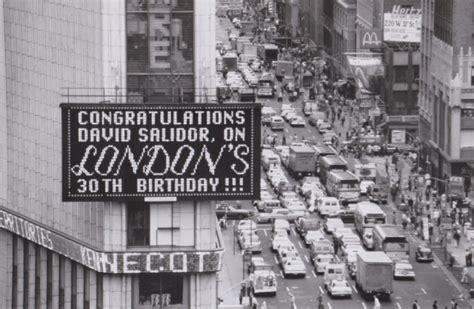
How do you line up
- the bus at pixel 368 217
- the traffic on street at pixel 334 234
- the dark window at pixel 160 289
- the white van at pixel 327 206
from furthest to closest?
the white van at pixel 327 206 → the bus at pixel 368 217 → the traffic on street at pixel 334 234 → the dark window at pixel 160 289

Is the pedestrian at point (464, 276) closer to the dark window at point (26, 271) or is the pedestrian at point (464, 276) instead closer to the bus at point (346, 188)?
the bus at point (346, 188)

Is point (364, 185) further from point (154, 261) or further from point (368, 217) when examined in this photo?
point (154, 261)

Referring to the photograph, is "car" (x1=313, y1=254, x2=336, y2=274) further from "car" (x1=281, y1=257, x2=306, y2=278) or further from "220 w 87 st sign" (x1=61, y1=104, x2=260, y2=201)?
"220 w 87 st sign" (x1=61, y1=104, x2=260, y2=201)

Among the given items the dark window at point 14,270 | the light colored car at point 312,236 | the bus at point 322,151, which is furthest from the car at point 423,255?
the dark window at point 14,270

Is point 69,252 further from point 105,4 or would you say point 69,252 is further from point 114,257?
point 105,4

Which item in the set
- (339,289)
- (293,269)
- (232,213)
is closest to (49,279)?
(339,289)

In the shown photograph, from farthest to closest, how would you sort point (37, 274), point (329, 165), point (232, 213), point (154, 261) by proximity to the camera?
point (329, 165)
point (232, 213)
point (37, 274)
point (154, 261)
